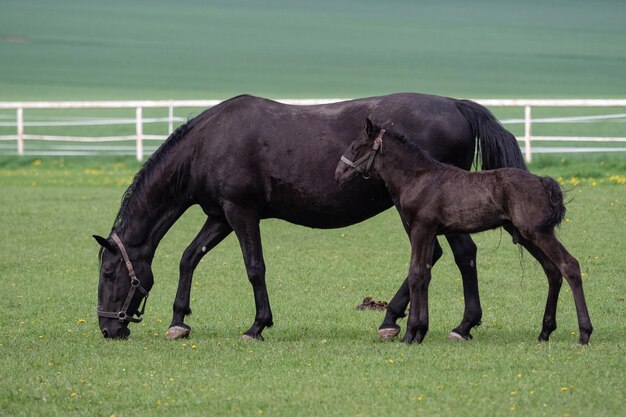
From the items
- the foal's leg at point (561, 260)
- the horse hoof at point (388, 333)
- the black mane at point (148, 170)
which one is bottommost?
the horse hoof at point (388, 333)

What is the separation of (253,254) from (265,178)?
2.11 ft

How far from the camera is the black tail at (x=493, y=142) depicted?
32.9ft

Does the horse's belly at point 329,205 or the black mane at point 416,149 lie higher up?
the black mane at point 416,149

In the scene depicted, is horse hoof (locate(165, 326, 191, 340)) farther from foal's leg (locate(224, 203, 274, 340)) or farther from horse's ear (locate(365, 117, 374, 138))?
horse's ear (locate(365, 117, 374, 138))

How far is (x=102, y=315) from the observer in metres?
10.1

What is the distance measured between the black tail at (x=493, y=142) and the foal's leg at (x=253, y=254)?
197 cm

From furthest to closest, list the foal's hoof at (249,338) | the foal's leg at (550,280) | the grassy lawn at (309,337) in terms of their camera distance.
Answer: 1. the foal's hoof at (249,338)
2. the foal's leg at (550,280)
3. the grassy lawn at (309,337)

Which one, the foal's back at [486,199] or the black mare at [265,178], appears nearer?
the foal's back at [486,199]

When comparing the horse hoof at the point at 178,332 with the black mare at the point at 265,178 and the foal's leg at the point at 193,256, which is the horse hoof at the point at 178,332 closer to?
the black mare at the point at 265,178

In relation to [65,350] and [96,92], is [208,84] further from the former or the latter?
[65,350]

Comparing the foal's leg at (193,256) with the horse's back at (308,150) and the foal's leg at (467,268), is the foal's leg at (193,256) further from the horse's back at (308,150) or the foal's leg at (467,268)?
the foal's leg at (467,268)

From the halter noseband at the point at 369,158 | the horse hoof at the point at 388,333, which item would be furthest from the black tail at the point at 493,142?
the horse hoof at the point at 388,333

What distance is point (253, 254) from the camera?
10148 mm

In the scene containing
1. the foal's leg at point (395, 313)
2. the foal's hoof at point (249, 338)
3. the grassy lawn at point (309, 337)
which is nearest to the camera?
the grassy lawn at point (309, 337)
